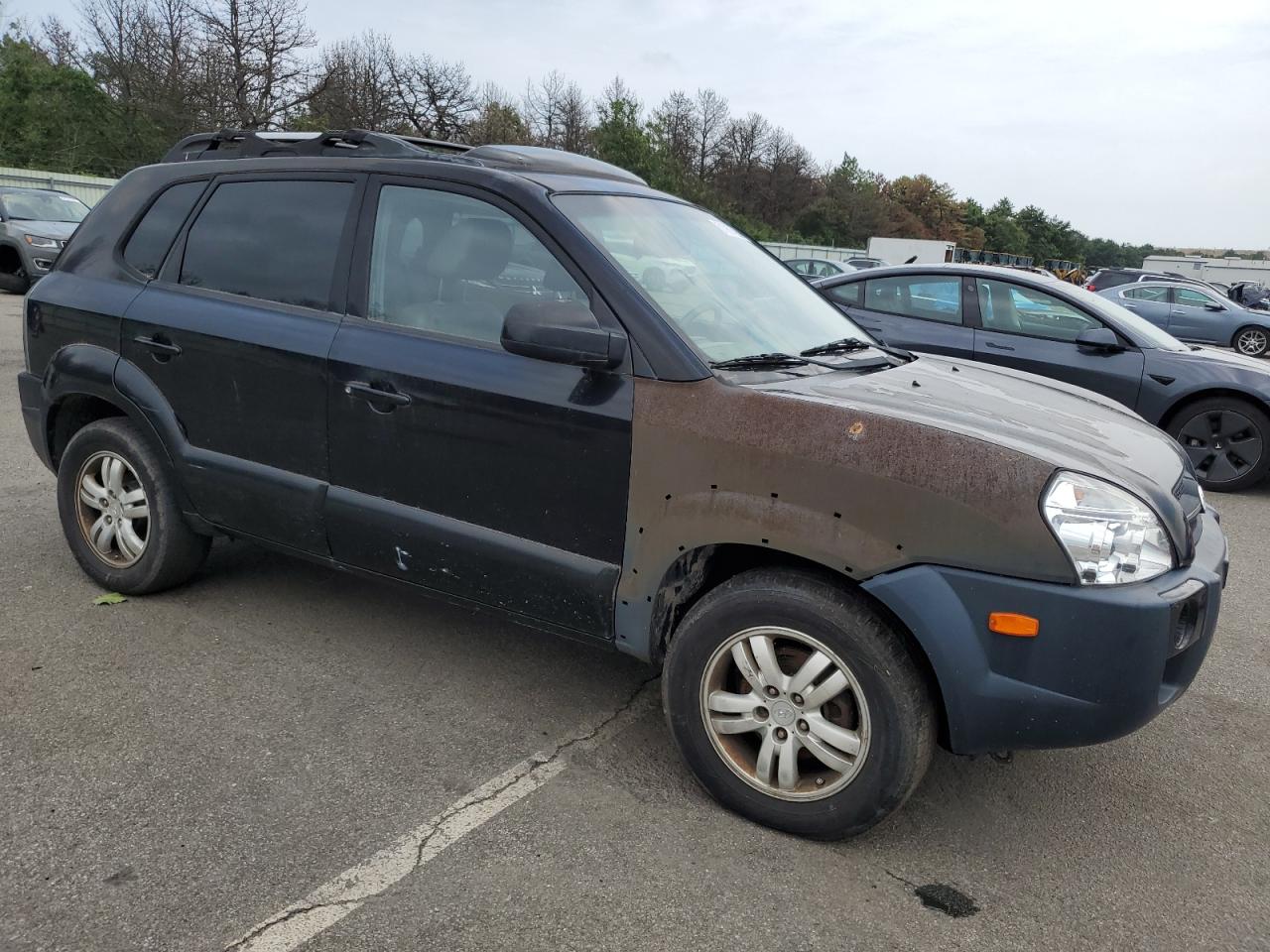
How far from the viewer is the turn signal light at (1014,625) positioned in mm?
2379

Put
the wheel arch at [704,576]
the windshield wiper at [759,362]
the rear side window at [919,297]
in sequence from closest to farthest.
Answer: the wheel arch at [704,576]
the windshield wiper at [759,362]
the rear side window at [919,297]

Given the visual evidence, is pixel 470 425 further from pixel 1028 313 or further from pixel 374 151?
pixel 1028 313

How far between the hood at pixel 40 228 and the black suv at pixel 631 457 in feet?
44.0

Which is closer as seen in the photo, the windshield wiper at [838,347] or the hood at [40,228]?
the windshield wiper at [838,347]

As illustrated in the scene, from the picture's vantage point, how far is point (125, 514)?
411 centimetres

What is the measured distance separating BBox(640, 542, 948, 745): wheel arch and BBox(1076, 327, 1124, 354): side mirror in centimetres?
545

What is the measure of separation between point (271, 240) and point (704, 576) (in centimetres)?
211

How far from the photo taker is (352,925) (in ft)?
7.63

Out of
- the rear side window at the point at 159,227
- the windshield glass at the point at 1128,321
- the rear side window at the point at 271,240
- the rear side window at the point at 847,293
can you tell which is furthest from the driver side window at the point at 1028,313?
the rear side window at the point at 159,227

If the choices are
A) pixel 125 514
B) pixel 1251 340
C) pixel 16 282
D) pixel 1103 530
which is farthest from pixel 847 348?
pixel 1251 340

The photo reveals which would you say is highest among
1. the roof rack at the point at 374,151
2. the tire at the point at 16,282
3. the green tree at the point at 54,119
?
the green tree at the point at 54,119

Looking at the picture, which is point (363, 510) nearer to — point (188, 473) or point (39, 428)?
point (188, 473)

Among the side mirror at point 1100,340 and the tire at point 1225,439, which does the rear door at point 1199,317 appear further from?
the side mirror at point 1100,340

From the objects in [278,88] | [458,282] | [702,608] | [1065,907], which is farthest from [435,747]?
[278,88]
